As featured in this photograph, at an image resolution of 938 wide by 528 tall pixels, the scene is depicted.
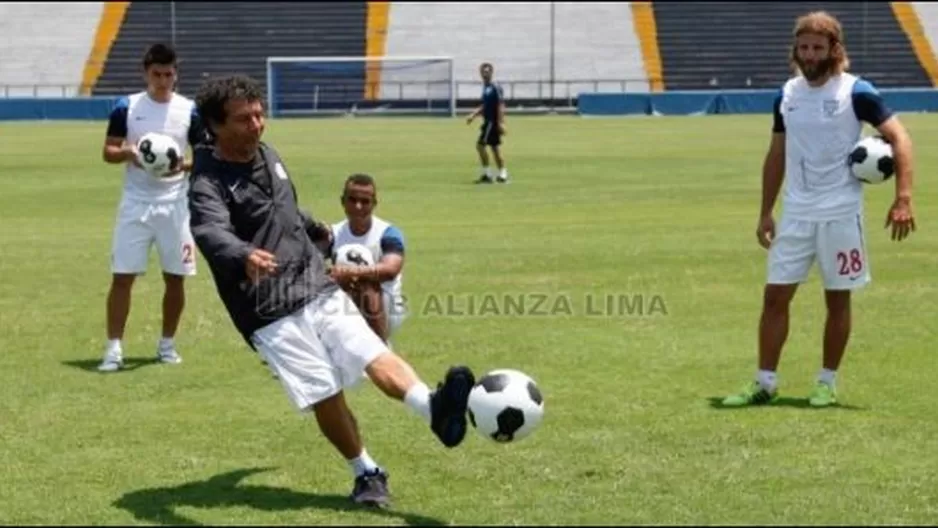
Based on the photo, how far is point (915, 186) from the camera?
77.8 feet

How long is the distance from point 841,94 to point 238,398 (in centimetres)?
396

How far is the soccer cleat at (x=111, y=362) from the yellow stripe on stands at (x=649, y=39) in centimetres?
4881

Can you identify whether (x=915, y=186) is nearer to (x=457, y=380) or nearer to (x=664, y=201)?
(x=664, y=201)

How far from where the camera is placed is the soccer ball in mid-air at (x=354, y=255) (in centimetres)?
870

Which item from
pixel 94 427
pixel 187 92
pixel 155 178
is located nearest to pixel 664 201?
pixel 155 178

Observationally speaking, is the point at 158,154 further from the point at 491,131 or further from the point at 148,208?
the point at 491,131

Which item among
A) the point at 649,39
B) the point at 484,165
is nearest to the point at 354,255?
the point at 484,165

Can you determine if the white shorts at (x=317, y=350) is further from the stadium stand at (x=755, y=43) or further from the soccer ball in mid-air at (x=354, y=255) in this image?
the stadium stand at (x=755, y=43)

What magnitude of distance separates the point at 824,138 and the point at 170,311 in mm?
4598

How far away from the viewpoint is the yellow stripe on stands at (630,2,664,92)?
2298 inches

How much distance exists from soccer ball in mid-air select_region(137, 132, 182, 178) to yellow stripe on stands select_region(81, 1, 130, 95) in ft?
150

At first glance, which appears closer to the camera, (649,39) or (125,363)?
(125,363)

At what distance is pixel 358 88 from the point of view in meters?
55.5

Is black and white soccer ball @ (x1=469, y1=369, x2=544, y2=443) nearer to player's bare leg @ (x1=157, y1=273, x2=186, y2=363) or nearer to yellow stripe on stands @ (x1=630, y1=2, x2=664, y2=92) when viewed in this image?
player's bare leg @ (x1=157, y1=273, x2=186, y2=363)
